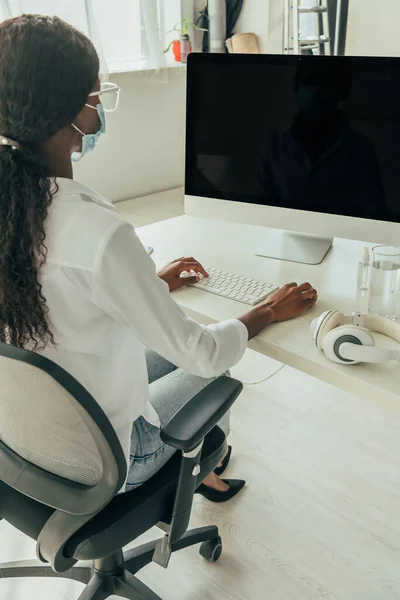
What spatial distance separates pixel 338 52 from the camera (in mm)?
2709

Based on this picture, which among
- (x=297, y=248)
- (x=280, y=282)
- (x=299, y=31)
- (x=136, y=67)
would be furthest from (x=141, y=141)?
(x=280, y=282)

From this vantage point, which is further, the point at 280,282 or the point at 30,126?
the point at 280,282

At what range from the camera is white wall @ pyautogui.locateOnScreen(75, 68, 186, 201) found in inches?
98.0

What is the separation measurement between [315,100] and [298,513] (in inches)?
44.0

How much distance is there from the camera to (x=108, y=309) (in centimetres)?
88

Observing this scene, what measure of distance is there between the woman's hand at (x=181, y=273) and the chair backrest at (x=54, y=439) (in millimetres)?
514

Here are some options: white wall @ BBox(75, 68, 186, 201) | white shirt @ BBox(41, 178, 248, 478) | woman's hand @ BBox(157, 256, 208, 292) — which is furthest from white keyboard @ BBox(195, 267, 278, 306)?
white wall @ BBox(75, 68, 186, 201)

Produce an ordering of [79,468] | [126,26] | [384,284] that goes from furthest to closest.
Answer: [126,26]
[384,284]
[79,468]

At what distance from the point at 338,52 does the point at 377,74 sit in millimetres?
1603

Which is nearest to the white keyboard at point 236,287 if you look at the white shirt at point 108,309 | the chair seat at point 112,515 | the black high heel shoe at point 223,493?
the white shirt at point 108,309

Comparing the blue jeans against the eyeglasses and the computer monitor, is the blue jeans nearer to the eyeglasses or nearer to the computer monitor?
the computer monitor

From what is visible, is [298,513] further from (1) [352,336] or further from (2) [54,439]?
(2) [54,439]

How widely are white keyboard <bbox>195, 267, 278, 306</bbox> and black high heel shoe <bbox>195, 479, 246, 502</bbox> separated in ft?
2.04

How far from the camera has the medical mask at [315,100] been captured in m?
1.34
